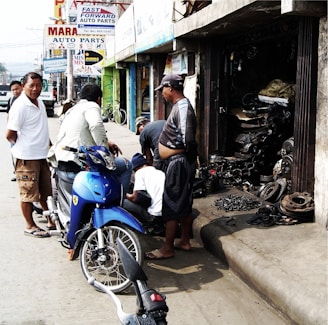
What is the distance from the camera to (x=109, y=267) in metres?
4.31

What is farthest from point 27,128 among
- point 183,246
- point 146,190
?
point 183,246

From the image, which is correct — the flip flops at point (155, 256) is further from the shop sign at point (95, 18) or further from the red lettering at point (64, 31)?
the red lettering at point (64, 31)

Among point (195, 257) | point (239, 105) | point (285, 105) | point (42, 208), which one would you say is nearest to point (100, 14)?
point (239, 105)

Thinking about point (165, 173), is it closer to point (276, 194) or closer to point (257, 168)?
point (276, 194)

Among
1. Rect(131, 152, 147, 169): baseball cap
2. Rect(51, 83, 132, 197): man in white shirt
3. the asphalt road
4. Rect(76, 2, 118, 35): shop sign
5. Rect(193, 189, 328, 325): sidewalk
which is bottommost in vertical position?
the asphalt road

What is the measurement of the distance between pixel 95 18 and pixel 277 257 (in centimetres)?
1711

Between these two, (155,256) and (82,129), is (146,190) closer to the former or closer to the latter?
(155,256)

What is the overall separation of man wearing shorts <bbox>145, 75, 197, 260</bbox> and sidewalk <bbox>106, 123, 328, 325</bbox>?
60cm

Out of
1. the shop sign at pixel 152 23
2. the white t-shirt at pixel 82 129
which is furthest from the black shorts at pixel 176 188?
the shop sign at pixel 152 23

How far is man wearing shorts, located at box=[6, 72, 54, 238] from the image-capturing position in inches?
221

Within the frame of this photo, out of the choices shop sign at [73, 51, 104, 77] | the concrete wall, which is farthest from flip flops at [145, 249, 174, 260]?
shop sign at [73, 51, 104, 77]

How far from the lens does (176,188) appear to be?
493 centimetres

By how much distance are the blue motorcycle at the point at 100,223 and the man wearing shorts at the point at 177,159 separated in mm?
651

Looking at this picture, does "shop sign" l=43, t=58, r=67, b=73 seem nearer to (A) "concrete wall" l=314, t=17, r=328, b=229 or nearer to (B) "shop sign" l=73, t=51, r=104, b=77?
(B) "shop sign" l=73, t=51, r=104, b=77
